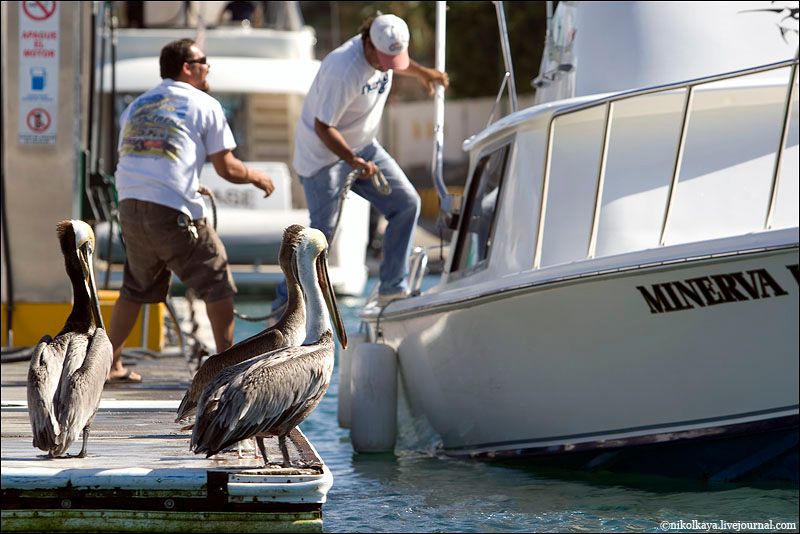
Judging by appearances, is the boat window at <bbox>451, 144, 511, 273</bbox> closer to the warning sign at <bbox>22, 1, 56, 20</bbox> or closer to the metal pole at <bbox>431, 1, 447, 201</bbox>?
the metal pole at <bbox>431, 1, 447, 201</bbox>

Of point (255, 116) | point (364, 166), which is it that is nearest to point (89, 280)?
point (364, 166)

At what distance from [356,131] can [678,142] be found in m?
2.45

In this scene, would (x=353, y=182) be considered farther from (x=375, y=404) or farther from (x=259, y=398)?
(x=259, y=398)

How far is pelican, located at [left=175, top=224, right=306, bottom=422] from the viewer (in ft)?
20.7

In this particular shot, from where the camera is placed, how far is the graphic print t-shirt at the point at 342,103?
352 inches

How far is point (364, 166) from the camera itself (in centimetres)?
891

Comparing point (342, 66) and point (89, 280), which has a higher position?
point (342, 66)

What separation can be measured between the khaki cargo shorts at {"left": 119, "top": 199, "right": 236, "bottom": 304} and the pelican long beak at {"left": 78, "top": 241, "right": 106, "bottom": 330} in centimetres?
87

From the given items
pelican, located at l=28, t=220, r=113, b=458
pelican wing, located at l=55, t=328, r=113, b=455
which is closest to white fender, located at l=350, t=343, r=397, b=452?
pelican, located at l=28, t=220, r=113, b=458

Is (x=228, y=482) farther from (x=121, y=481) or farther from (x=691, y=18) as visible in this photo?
(x=691, y=18)

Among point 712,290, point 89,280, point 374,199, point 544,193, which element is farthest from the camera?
point 374,199

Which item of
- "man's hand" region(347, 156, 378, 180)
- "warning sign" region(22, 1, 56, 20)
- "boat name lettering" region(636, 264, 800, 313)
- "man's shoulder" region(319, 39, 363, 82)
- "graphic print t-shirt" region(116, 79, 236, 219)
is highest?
"warning sign" region(22, 1, 56, 20)

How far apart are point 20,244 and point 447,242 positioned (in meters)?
3.14

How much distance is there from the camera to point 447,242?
11016 mm
